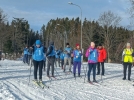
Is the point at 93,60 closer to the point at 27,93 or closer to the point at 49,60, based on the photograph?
the point at 49,60

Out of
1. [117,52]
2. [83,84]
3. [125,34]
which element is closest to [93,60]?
[83,84]

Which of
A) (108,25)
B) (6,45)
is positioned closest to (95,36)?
(108,25)

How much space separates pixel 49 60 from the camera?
14.2 metres

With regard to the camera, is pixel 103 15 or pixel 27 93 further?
pixel 103 15

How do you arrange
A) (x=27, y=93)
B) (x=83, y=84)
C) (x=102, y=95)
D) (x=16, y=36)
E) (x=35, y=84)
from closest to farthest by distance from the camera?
(x=27, y=93) < (x=102, y=95) < (x=35, y=84) < (x=83, y=84) < (x=16, y=36)

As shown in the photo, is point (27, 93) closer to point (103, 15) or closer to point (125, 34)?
point (103, 15)

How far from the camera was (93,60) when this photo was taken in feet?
43.1

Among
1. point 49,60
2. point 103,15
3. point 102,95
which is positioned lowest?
point 102,95

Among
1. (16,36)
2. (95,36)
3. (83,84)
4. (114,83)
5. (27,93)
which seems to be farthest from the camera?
(16,36)

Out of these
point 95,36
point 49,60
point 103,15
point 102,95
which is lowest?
point 102,95

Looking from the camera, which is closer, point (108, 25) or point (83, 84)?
point (83, 84)

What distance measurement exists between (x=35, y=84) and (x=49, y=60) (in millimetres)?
2723

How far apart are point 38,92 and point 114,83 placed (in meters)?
5.18

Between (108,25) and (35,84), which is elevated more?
(108,25)
